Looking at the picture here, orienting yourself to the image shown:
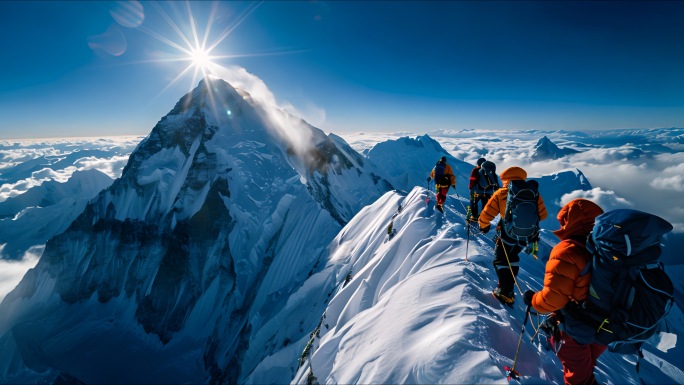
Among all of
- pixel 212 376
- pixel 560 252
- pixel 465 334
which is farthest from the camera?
pixel 212 376

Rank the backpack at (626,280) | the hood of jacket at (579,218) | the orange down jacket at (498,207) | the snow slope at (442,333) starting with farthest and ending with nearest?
the orange down jacket at (498,207), the snow slope at (442,333), the hood of jacket at (579,218), the backpack at (626,280)

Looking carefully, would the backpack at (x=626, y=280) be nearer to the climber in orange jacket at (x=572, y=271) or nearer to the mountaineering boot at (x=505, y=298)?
the climber in orange jacket at (x=572, y=271)

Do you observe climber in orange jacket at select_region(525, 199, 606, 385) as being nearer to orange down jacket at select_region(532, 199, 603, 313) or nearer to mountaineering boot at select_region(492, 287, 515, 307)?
orange down jacket at select_region(532, 199, 603, 313)

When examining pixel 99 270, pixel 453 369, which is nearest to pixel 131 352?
pixel 99 270

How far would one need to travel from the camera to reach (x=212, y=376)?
5125 centimetres

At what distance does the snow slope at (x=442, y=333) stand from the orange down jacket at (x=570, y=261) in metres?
2.19

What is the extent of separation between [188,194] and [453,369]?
3145 inches

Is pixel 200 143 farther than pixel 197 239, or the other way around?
pixel 200 143

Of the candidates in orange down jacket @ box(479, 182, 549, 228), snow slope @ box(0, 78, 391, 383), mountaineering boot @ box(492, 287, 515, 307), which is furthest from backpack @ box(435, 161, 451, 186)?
snow slope @ box(0, 78, 391, 383)

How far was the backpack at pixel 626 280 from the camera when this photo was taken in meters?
4.26

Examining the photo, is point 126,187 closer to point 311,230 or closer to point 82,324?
point 82,324

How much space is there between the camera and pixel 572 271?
4965 millimetres

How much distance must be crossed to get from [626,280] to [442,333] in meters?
4.42

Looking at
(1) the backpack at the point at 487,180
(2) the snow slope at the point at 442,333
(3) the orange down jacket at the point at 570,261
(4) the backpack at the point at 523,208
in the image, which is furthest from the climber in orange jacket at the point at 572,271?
(1) the backpack at the point at 487,180
